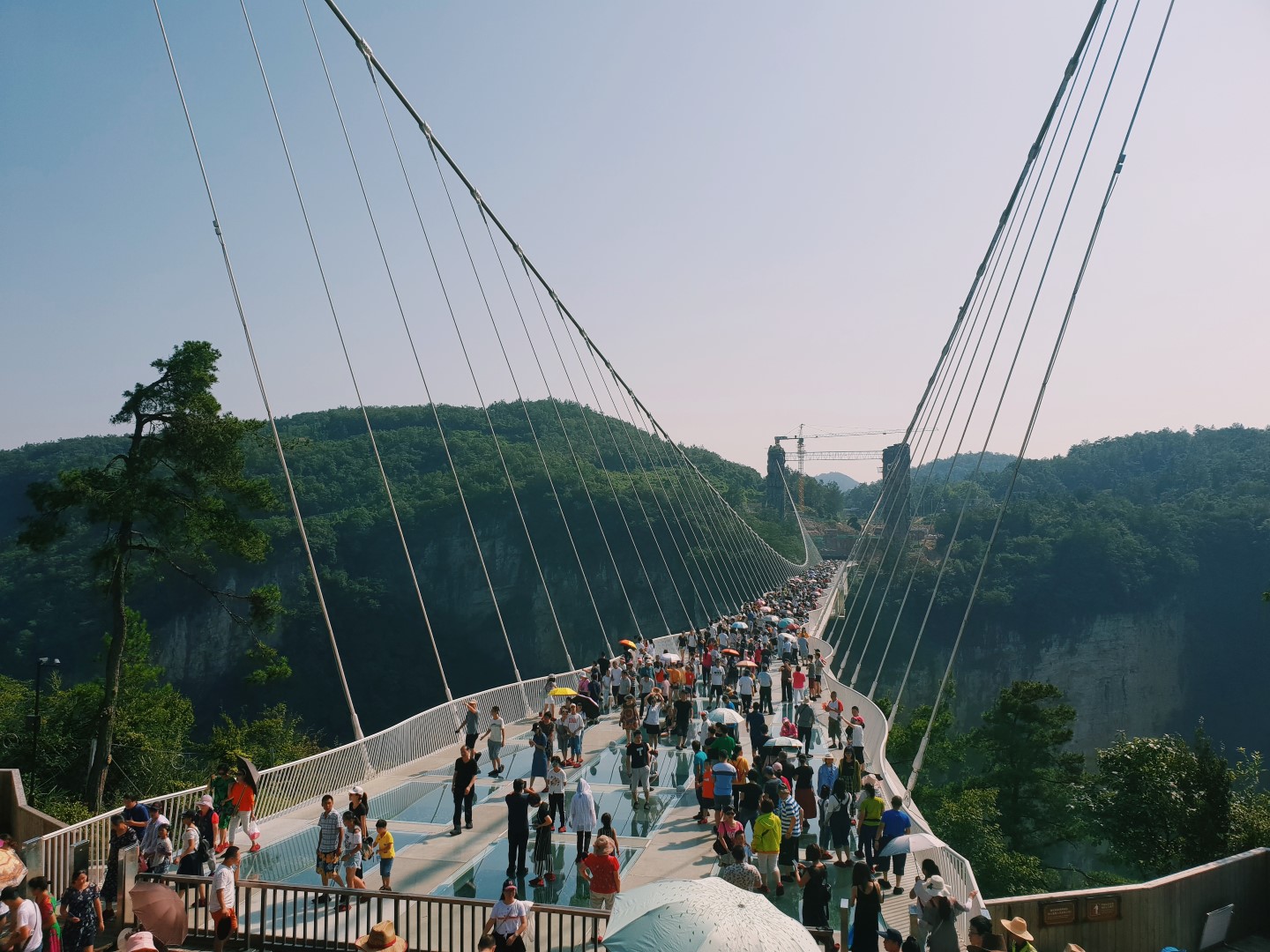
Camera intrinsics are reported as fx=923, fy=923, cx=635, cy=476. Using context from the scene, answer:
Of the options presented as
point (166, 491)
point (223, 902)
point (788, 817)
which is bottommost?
point (788, 817)

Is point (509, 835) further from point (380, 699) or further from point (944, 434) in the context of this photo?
point (380, 699)

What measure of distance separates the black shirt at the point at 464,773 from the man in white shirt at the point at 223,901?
9.83 feet

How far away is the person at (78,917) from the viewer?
6852mm

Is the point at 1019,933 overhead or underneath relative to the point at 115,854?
underneath

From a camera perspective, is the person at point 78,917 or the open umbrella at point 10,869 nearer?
the person at point 78,917

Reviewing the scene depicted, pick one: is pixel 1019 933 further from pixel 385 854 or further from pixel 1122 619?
pixel 1122 619

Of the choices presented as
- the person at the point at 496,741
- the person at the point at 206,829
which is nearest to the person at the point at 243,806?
the person at the point at 206,829

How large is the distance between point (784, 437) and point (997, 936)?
501 feet

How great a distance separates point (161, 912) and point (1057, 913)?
25.5ft

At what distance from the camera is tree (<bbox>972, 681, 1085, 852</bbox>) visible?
113 feet

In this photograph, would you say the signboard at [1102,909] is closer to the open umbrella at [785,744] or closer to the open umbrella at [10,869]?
the open umbrella at [785,744]

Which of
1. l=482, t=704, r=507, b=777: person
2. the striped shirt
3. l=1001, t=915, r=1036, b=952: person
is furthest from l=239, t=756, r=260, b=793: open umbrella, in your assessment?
l=1001, t=915, r=1036, b=952: person

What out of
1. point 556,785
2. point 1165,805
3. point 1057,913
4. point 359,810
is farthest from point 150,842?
point 1165,805

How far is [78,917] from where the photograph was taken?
22.6 feet
